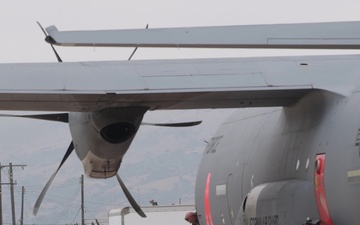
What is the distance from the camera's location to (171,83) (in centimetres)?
1568

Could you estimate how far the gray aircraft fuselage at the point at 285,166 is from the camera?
14.9m

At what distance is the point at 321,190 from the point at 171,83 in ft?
8.90

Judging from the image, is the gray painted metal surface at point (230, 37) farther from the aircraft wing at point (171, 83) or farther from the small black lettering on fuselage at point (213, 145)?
the small black lettering on fuselage at point (213, 145)

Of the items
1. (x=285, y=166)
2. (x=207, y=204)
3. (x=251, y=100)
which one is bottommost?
(x=285, y=166)

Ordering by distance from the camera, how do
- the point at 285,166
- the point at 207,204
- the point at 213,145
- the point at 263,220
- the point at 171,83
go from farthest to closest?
the point at 213,145 < the point at 207,204 < the point at 263,220 < the point at 285,166 < the point at 171,83

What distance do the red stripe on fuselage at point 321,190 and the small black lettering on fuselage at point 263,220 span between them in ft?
4.52

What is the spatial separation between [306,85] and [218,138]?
17.1ft

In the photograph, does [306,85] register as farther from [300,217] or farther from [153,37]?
[153,37]

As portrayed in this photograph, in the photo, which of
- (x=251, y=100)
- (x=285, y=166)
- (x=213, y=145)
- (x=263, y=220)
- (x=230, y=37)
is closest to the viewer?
(x=230, y=37)

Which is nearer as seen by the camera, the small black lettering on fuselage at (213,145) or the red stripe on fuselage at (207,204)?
the red stripe on fuselage at (207,204)

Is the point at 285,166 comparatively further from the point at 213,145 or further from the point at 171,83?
the point at 213,145

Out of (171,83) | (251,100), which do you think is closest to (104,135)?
(171,83)

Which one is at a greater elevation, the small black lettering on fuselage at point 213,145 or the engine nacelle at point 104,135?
the small black lettering on fuselage at point 213,145

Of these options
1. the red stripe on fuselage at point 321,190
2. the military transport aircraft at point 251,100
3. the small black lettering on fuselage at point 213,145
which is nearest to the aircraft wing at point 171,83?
the military transport aircraft at point 251,100
